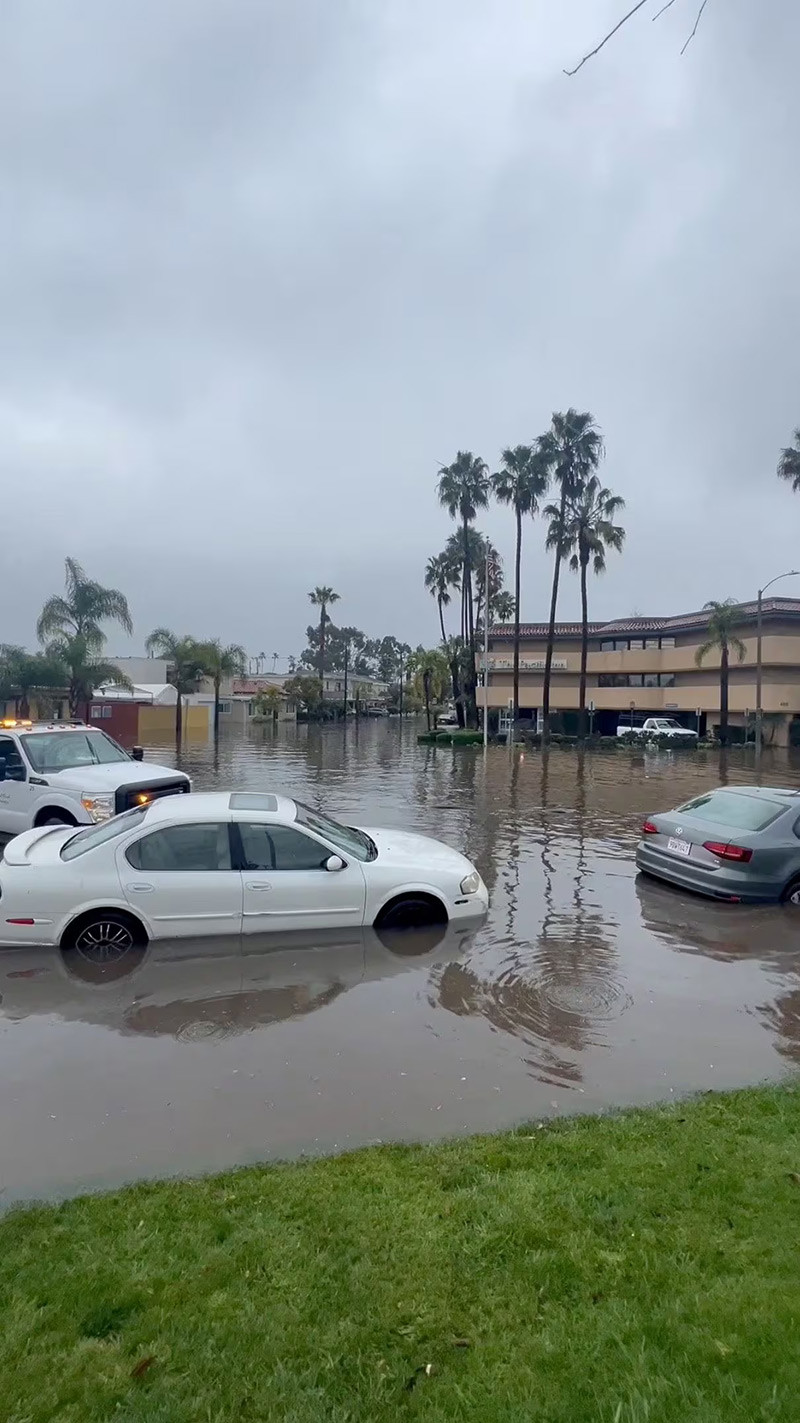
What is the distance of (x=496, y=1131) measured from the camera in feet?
14.7

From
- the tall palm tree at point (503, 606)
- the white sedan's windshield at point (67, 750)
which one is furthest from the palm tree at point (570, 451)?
the white sedan's windshield at point (67, 750)

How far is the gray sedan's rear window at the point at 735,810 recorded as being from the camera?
972 centimetres

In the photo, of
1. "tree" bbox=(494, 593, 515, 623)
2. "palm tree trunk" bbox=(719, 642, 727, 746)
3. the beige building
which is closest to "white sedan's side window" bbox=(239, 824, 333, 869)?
"palm tree trunk" bbox=(719, 642, 727, 746)

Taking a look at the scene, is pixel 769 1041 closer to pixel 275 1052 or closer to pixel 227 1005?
pixel 275 1052

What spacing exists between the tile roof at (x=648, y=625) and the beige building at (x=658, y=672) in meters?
0.06

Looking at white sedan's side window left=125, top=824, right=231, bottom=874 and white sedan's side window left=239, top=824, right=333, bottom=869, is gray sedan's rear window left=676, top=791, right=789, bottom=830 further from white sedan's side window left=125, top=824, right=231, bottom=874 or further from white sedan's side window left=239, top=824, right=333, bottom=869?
white sedan's side window left=125, top=824, right=231, bottom=874

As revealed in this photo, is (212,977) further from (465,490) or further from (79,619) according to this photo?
(465,490)

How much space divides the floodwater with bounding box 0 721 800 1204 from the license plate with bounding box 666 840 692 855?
59 centimetres

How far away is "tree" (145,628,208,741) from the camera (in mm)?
60656

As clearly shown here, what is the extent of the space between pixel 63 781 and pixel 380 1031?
290 inches

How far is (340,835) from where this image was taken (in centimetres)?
833

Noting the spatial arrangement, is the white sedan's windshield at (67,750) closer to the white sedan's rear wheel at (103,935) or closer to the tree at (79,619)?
the white sedan's rear wheel at (103,935)

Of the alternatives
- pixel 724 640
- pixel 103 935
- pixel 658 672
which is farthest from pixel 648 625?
pixel 103 935

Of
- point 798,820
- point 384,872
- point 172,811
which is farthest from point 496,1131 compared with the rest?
point 798,820
